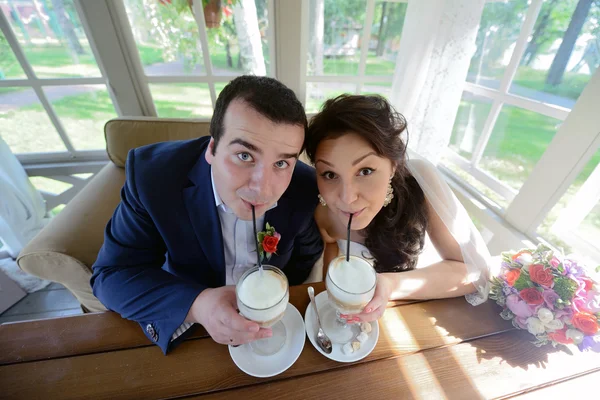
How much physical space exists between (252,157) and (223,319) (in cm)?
48

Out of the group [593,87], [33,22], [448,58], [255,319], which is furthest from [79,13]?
[593,87]

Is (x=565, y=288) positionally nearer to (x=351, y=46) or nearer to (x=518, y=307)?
(x=518, y=307)

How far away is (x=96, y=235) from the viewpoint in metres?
1.35

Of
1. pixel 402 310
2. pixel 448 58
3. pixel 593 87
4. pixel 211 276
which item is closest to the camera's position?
pixel 402 310

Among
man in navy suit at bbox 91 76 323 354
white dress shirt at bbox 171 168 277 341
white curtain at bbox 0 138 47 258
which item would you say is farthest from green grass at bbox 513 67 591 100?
white curtain at bbox 0 138 47 258

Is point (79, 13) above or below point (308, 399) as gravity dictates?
above

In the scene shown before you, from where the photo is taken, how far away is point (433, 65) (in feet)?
5.97

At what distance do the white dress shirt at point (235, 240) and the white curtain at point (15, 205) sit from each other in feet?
6.60

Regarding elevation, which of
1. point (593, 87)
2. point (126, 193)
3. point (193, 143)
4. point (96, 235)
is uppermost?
point (593, 87)

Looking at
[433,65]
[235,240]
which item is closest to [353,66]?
[433,65]

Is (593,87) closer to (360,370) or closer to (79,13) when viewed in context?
(360,370)

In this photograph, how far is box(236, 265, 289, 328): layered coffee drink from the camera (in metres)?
0.70

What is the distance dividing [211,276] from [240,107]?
2.37ft

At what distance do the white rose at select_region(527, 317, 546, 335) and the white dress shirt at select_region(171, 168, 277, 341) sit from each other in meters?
0.95
